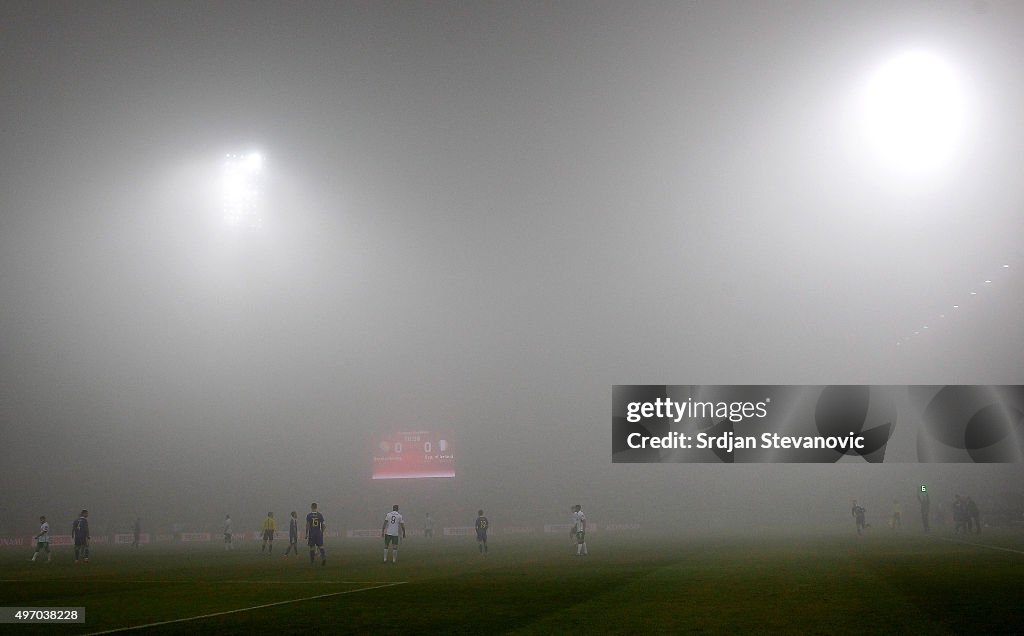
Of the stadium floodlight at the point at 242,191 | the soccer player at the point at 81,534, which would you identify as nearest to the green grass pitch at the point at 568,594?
the soccer player at the point at 81,534

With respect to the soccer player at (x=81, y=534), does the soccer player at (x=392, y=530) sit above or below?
above

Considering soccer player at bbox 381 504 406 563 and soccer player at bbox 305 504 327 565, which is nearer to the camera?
soccer player at bbox 305 504 327 565

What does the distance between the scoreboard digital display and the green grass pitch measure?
108 ft

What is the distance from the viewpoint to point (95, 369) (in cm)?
7662

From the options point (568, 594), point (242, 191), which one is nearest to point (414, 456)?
point (242, 191)

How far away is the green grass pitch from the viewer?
44.7 ft

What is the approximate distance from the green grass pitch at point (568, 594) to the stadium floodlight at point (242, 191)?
99.7ft

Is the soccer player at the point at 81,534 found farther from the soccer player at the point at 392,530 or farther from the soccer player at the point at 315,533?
Answer: the soccer player at the point at 392,530

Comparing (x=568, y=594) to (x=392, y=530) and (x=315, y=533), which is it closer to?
(x=392, y=530)

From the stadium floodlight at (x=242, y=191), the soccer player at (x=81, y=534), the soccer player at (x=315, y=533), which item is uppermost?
the stadium floodlight at (x=242, y=191)

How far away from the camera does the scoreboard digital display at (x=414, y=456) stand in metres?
65.6

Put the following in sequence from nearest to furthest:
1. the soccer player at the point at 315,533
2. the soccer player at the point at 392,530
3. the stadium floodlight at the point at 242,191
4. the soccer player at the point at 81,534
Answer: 1. the soccer player at the point at 315,533
2. the soccer player at the point at 392,530
3. the soccer player at the point at 81,534
4. the stadium floodlight at the point at 242,191

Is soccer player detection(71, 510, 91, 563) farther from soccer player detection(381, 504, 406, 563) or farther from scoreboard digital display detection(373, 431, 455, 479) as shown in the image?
scoreboard digital display detection(373, 431, 455, 479)

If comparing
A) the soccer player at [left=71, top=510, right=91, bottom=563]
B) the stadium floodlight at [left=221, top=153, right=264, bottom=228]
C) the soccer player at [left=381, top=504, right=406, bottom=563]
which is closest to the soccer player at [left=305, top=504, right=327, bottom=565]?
the soccer player at [left=381, top=504, right=406, bottom=563]
